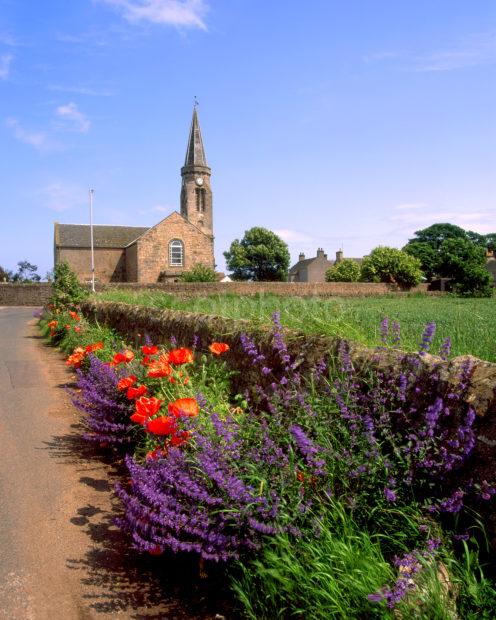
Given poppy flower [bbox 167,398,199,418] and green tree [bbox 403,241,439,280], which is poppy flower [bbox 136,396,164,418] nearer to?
poppy flower [bbox 167,398,199,418]

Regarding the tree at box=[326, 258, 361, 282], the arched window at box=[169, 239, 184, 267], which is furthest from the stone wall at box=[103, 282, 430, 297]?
the arched window at box=[169, 239, 184, 267]

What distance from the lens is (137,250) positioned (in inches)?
1986

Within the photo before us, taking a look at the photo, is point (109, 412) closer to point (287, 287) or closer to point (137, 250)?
point (287, 287)

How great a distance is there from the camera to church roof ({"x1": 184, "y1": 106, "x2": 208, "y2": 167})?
6681cm

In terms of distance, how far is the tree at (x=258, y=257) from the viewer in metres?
68.7

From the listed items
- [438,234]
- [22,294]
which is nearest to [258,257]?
[438,234]

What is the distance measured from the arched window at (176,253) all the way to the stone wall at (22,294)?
11759 mm

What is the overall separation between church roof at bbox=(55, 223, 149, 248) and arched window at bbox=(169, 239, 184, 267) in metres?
6.16

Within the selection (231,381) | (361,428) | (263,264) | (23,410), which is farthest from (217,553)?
(263,264)

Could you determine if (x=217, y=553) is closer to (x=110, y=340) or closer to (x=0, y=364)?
(x=110, y=340)

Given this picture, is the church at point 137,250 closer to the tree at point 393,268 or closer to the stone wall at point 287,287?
the stone wall at point 287,287

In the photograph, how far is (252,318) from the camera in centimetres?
559

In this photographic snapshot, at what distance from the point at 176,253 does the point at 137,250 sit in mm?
3991

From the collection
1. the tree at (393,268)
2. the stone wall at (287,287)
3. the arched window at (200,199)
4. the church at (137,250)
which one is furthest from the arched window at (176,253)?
the tree at (393,268)
